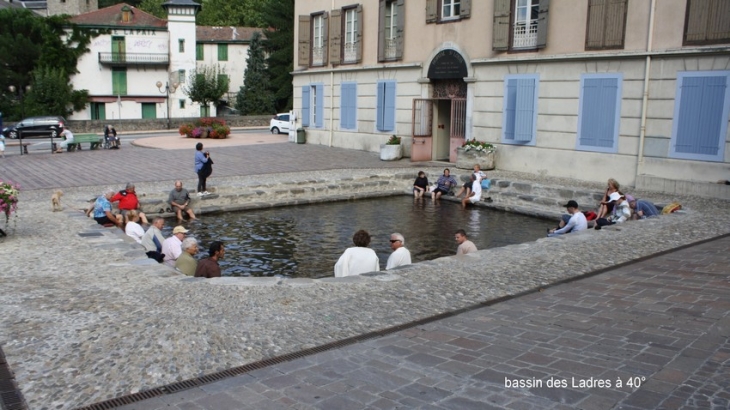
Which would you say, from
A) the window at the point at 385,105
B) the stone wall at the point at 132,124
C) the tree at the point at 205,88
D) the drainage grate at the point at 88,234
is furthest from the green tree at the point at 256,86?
the drainage grate at the point at 88,234

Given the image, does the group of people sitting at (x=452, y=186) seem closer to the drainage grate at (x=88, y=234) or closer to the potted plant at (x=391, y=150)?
the potted plant at (x=391, y=150)

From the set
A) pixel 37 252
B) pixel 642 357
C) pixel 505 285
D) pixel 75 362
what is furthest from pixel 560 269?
pixel 37 252

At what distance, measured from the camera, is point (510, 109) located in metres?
20.6

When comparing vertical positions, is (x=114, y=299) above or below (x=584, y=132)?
below

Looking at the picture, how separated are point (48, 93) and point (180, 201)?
31087mm

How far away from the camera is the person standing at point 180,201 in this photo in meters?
15.2

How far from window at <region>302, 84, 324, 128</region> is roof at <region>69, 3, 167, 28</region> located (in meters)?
21.7

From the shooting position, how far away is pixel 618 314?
274 inches

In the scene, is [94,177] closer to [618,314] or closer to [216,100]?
[618,314]

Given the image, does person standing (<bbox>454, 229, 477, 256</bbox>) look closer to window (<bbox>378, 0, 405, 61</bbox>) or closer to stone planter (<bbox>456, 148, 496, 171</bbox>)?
stone planter (<bbox>456, 148, 496, 171</bbox>)

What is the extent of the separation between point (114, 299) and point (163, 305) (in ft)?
2.18

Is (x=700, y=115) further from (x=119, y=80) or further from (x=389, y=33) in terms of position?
(x=119, y=80)

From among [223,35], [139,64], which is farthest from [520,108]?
[223,35]

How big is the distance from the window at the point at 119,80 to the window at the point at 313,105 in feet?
70.7
